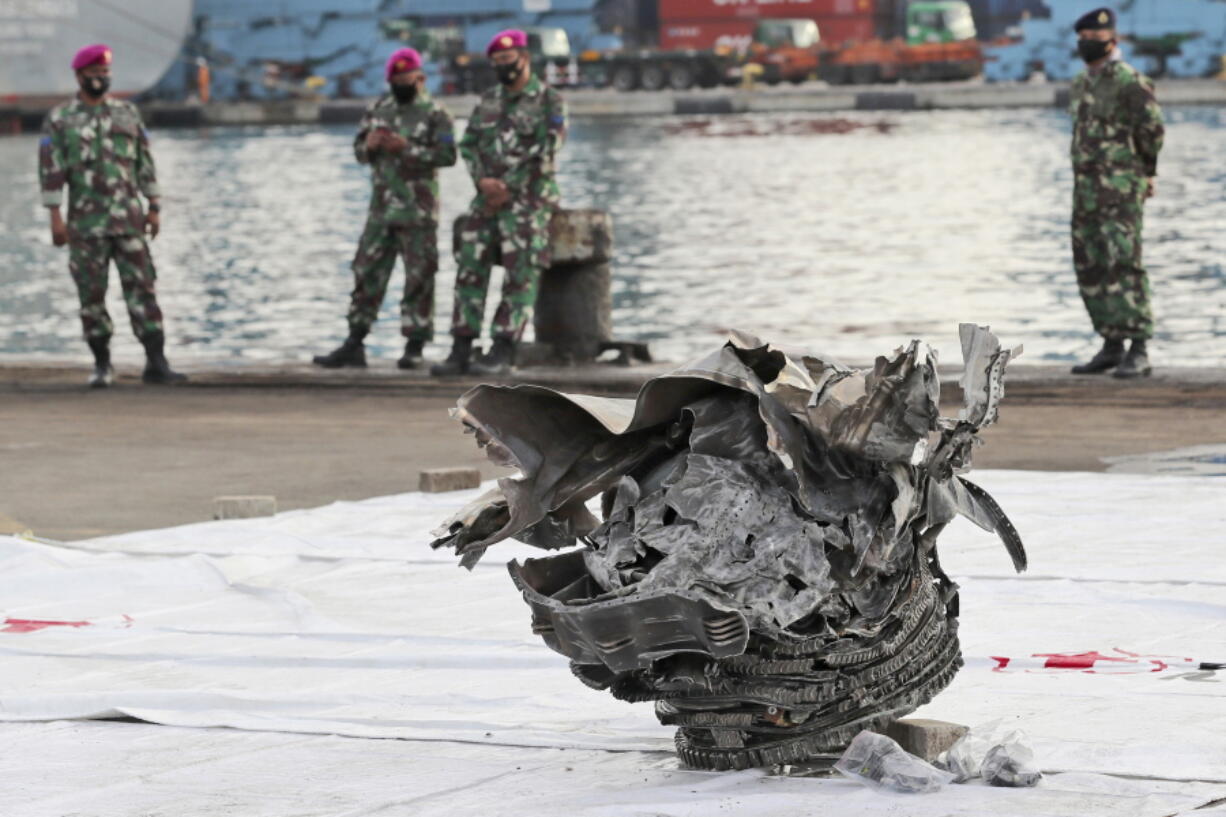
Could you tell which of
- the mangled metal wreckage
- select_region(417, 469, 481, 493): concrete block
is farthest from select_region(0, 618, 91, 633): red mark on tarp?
select_region(417, 469, 481, 493): concrete block

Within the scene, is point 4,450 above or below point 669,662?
below

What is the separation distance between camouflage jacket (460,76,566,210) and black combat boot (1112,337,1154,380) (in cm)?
280

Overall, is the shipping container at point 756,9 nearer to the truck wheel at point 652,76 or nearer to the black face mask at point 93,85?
the truck wheel at point 652,76

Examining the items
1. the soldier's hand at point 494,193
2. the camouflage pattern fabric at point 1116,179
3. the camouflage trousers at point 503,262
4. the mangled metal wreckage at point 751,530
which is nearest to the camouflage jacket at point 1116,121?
the camouflage pattern fabric at point 1116,179

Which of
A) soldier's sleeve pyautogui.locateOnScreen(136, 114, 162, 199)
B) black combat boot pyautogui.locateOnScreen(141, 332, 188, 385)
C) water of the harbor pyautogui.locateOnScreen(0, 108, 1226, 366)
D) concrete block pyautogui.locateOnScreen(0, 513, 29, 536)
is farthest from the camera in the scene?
water of the harbor pyautogui.locateOnScreen(0, 108, 1226, 366)

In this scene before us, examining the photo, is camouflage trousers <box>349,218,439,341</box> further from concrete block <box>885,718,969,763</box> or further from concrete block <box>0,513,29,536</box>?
concrete block <box>885,718,969,763</box>

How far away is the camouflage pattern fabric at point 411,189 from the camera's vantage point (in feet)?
38.8

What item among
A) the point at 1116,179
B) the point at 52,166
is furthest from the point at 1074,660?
the point at 52,166

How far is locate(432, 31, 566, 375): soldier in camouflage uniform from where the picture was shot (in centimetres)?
1140

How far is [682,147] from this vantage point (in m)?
49.0

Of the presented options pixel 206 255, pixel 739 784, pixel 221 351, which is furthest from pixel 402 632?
pixel 206 255

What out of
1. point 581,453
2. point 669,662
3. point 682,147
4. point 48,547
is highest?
point 581,453

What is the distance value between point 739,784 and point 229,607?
89.7 inches

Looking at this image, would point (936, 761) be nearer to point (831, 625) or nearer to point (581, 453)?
point (831, 625)
